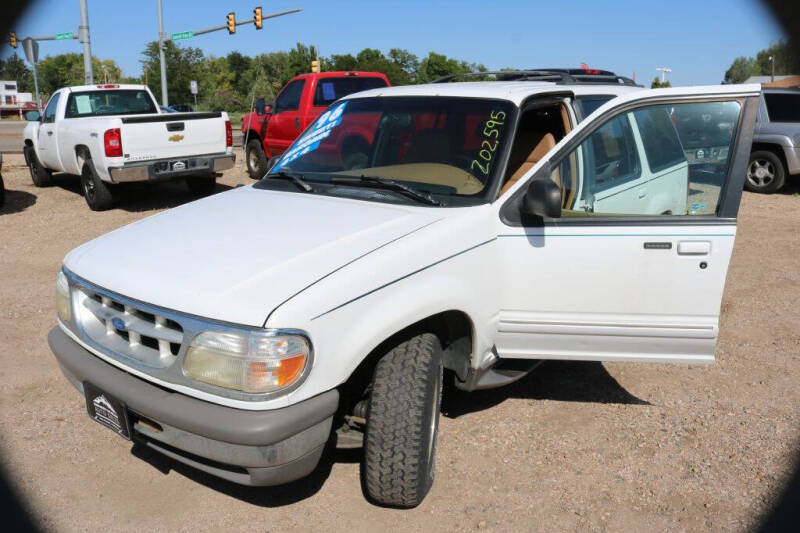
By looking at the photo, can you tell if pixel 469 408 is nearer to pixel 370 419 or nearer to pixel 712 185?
pixel 370 419

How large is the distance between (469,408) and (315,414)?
1729 mm

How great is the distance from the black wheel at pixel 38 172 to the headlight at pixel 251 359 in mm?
11620

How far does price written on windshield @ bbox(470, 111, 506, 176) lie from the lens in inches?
142

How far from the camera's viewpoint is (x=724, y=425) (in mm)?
3896

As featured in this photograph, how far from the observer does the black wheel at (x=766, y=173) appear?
12047 millimetres

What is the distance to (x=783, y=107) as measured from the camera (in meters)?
12.2

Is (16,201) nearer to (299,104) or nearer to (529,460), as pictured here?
(299,104)

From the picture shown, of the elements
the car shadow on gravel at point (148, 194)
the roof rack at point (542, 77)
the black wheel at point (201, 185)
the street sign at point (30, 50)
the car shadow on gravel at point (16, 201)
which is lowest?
the car shadow on gravel at point (16, 201)

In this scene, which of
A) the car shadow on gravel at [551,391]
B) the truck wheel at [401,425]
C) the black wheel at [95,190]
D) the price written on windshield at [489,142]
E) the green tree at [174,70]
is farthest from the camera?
the green tree at [174,70]

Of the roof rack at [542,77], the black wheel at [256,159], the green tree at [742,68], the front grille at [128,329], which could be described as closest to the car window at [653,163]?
the roof rack at [542,77]

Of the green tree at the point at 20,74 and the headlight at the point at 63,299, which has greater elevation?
the green tree at the point at 20,74

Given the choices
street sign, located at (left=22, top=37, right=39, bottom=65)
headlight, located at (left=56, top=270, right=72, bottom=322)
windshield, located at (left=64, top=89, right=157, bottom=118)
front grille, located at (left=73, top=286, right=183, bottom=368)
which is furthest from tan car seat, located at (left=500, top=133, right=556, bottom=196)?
street sign, located at (left=22, top=37, right=39, bottom=65)

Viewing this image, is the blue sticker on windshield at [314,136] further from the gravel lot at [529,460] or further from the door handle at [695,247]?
the door handle at [695,247]

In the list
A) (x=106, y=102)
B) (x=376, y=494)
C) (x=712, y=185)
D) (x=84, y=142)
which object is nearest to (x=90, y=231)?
(x=84, y=142)
